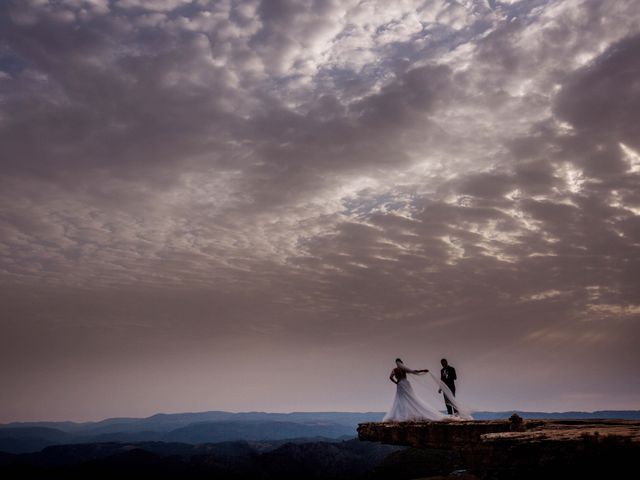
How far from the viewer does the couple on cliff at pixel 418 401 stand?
17.5 m

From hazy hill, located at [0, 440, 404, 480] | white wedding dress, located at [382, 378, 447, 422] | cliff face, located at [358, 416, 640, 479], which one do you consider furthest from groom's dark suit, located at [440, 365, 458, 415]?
hazy hill, located at [0, 440, 404, 480]

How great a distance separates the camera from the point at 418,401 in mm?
17906

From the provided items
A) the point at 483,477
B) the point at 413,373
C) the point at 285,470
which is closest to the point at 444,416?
the point at 413,373

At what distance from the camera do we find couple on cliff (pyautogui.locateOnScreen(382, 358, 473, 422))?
17484 mm

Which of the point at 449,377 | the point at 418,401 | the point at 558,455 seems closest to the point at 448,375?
the point at 449,377

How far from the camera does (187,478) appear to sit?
12912 centimetres

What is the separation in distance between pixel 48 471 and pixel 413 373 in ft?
501

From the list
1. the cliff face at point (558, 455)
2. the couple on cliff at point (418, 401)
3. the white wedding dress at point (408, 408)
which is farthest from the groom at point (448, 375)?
the cliff face at point (558, 455)

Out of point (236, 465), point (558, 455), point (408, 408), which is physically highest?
point (408, 408)

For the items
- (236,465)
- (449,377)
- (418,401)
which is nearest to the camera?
(418,401)

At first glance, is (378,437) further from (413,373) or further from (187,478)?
(187,478)

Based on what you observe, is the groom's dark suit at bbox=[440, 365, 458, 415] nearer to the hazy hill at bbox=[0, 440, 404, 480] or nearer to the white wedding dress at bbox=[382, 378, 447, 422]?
the white wedding dress at bbox=[382, 378, 447, 422]

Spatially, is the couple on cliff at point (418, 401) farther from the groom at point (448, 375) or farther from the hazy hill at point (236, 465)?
the hazy hill at point (236, 465)

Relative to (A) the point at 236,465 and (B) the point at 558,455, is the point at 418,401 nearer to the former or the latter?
(B) the point at 558,455
